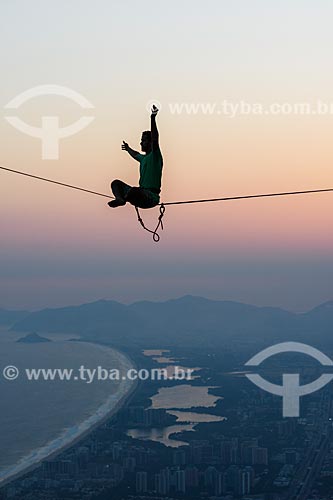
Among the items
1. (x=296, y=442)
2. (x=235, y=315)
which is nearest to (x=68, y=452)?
(x=296, y=442)

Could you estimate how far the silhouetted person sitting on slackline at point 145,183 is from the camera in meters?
7.50

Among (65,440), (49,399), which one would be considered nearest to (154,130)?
(65,440)

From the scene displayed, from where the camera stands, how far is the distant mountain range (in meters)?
73.2

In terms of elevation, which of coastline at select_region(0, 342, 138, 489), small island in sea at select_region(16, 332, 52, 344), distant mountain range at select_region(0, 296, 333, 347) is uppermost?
distant mountain range at select_region(0, 296, 333, 347)

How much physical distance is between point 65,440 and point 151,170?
2829 cm

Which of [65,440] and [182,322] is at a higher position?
[182,322]

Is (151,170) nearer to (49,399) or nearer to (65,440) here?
(65,440)

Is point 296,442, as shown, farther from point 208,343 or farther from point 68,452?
point 208,343

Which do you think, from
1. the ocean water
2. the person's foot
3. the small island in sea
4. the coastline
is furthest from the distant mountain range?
the person's foot

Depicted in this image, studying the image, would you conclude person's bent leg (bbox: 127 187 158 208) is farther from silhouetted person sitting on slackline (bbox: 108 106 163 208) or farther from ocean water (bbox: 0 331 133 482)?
ocean water (bbox: 0 331 133 482)

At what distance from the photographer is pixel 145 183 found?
762cm

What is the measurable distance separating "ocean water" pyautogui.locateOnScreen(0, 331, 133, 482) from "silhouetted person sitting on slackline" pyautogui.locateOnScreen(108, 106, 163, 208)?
22013 millimetres

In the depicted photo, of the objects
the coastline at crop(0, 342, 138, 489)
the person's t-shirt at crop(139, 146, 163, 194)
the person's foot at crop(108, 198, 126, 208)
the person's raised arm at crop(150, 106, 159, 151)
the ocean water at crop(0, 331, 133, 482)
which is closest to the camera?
the person's raised arm at crop(150, 106, 159, 151)

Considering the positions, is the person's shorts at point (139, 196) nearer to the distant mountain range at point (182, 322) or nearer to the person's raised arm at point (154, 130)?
the person's raised arm at point (154, 130)
